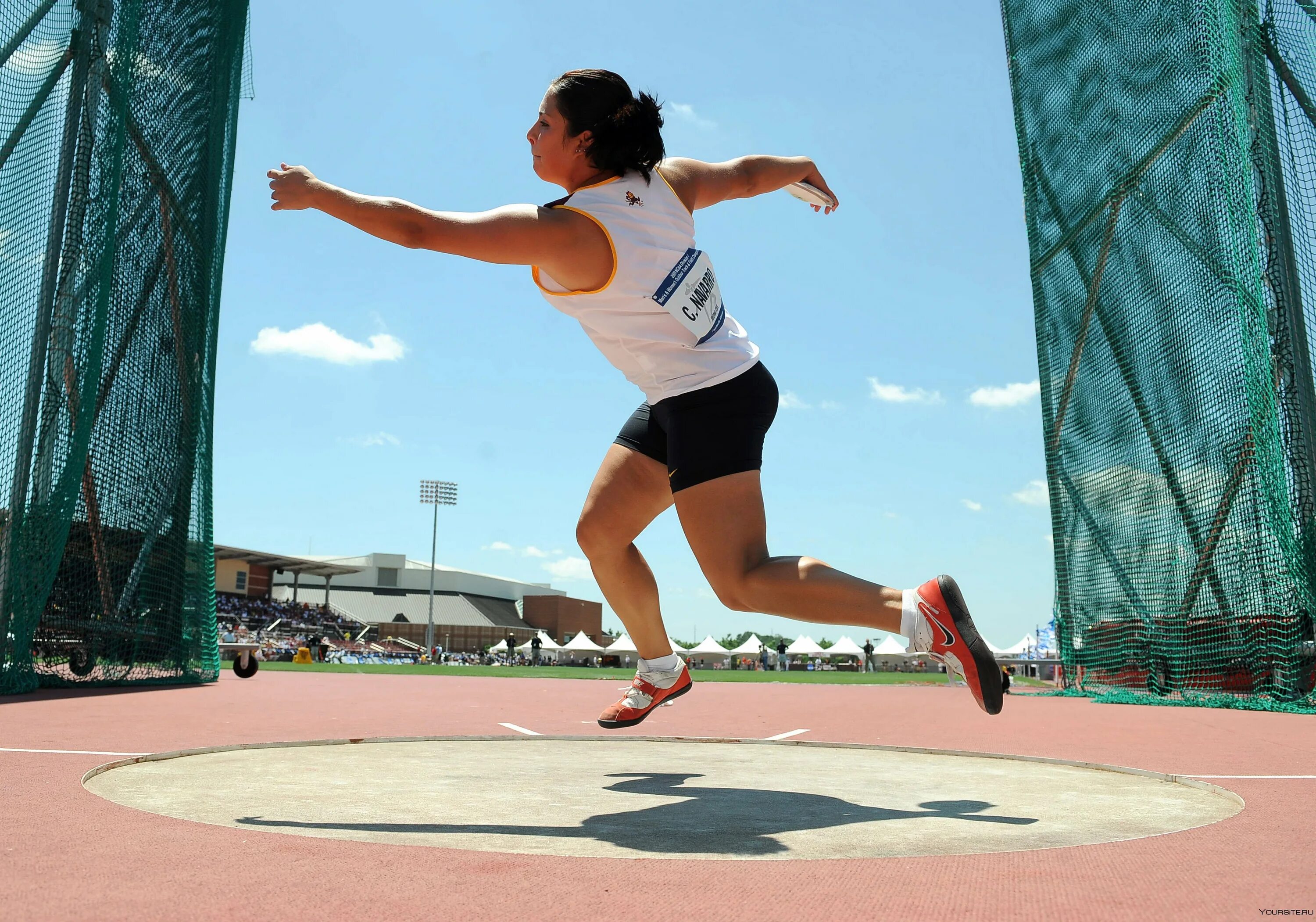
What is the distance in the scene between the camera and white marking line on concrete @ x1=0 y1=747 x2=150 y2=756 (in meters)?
3.69

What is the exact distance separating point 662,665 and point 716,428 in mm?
1243

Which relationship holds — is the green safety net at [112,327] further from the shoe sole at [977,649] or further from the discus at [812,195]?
the shoe sole at [977,649]

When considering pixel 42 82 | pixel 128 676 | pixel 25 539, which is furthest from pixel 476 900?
pixel 128 676

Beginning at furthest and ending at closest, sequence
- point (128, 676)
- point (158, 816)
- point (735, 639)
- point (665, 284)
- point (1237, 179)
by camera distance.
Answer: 1. point (735, 639)
2. point (128, 676)
3. point (1237, 179)
4. point (665, 284)
5. point (158, 816)

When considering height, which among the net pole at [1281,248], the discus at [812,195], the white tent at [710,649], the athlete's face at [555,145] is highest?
the net pole at [1281,248]

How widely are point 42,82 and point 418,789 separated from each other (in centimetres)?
772

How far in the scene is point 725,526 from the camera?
3.10 m

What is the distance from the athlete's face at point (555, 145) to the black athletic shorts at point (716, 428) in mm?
797

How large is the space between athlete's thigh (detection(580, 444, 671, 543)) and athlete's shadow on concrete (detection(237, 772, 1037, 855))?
36.7 inches

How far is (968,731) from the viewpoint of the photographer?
6754mm

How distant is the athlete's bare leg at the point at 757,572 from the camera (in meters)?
2.95

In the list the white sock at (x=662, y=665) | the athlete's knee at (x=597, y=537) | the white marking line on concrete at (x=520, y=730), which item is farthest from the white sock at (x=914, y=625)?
the white marking line on concrete at (x=520, y=730)

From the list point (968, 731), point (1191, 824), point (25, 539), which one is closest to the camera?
point (1191, 824)

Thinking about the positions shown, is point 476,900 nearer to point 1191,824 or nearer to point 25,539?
point 1191,824
